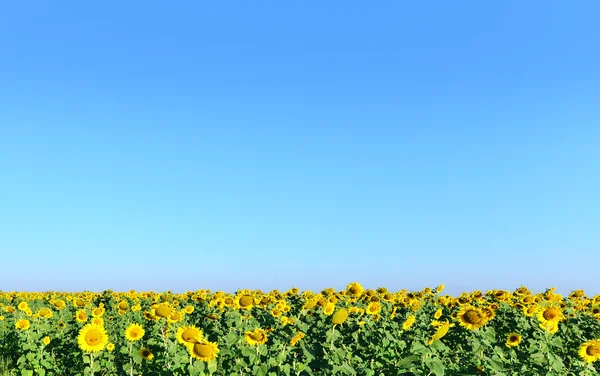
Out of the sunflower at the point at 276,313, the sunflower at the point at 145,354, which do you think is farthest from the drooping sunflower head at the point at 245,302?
the sunflower at the point at 145,354

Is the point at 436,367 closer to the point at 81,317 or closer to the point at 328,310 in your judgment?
the point at 328,310

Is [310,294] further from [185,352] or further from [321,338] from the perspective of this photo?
[185,352]

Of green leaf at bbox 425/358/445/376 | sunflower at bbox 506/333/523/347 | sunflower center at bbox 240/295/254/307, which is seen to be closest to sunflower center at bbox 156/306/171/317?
sunflower center at bbox 240/295/254/307

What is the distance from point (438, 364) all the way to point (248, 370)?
9.74 feet

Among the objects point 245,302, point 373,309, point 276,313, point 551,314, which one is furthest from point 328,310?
point 551,314

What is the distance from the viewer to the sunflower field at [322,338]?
7.79 m

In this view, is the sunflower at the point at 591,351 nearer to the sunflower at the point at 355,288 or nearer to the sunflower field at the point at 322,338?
the sunflower field at the point at 322,338

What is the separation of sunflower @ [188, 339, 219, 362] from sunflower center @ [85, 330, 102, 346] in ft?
9.08

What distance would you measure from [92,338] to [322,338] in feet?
12.7

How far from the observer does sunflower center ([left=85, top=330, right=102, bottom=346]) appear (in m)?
9.23

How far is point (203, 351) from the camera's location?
7203 millimetres

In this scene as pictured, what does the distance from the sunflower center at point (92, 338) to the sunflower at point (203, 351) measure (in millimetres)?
2768

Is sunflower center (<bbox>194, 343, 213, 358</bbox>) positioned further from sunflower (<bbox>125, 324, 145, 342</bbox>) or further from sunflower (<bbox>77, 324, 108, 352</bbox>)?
sunflower (<bbox>77, 324, 108, 352</bbox>)

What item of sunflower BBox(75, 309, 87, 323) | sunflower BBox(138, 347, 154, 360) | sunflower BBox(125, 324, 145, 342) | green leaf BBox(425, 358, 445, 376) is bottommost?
sunflower BBox(138, 347, 154, 360)
